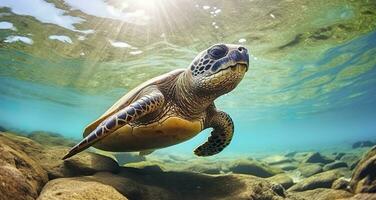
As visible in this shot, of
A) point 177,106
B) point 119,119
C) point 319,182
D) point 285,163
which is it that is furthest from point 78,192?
point 285,163

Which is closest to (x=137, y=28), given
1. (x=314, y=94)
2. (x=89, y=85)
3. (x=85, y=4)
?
(x=85, y=4)

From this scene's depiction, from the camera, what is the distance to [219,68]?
14.5 feet

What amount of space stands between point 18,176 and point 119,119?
4.33 ft

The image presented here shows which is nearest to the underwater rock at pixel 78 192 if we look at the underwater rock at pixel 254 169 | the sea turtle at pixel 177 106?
the sea turtle at pixel 177 106

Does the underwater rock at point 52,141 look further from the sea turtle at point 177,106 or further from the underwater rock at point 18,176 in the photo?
the underwater rock at point 18,176

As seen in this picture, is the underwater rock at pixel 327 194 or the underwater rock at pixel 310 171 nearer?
the underwater rock at pixel 327 194

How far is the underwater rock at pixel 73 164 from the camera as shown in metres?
4.23

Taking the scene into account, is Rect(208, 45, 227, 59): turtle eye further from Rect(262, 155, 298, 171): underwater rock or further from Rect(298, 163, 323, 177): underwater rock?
Rect(262, 155, 298, 171): underwater rock

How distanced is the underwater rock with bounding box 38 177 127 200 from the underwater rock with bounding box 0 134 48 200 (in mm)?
228

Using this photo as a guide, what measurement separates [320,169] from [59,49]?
1438cm

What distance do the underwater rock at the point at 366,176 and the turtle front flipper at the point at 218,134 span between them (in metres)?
2.25

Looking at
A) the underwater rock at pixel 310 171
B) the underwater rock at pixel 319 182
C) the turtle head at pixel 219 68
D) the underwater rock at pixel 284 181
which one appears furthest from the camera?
the underwater rock at pixel 310 171

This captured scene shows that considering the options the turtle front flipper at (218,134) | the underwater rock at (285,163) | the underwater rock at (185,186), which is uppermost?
the underwater rock at (285,163)

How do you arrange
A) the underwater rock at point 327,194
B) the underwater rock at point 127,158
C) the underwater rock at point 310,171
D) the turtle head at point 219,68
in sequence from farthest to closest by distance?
the underwater rock at point 127,158, the underwater rock at point 310,171, the underwater rock at point 327,194, the turtle head at point 219,68
